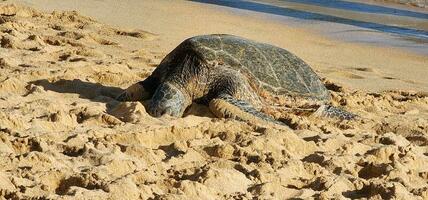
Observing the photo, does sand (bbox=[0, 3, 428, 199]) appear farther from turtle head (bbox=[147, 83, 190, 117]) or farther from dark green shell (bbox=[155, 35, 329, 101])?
dark green shell (bbox=[155, 35, 329, 101])

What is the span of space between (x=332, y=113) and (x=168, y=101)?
1.52m

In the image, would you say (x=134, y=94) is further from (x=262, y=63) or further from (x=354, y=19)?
(x=354, y=19)

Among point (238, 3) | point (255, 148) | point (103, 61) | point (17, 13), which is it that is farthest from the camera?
point (238, 3)

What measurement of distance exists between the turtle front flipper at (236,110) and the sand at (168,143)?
0.14 metres

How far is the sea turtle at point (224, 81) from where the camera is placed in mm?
5699

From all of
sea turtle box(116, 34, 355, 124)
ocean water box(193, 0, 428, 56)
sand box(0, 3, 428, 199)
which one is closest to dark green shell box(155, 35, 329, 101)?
sea turtle box(116, 34, 355, 124)

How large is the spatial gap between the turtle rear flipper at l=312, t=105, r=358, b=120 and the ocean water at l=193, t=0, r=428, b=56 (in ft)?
16.9

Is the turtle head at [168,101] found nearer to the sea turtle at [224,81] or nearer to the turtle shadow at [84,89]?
the sea turtle at [224,81]

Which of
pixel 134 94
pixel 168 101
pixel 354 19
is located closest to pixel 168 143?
pixel 168 101

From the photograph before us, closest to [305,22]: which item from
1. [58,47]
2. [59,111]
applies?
[58,47]

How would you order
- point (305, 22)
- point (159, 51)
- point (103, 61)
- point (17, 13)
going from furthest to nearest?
point (305, 22), point (17, 13), point (159, 51), point (103, 61)

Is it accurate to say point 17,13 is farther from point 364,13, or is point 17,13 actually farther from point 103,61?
point 364,13

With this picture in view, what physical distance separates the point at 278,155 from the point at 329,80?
3411 mm

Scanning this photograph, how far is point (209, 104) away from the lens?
577cm
